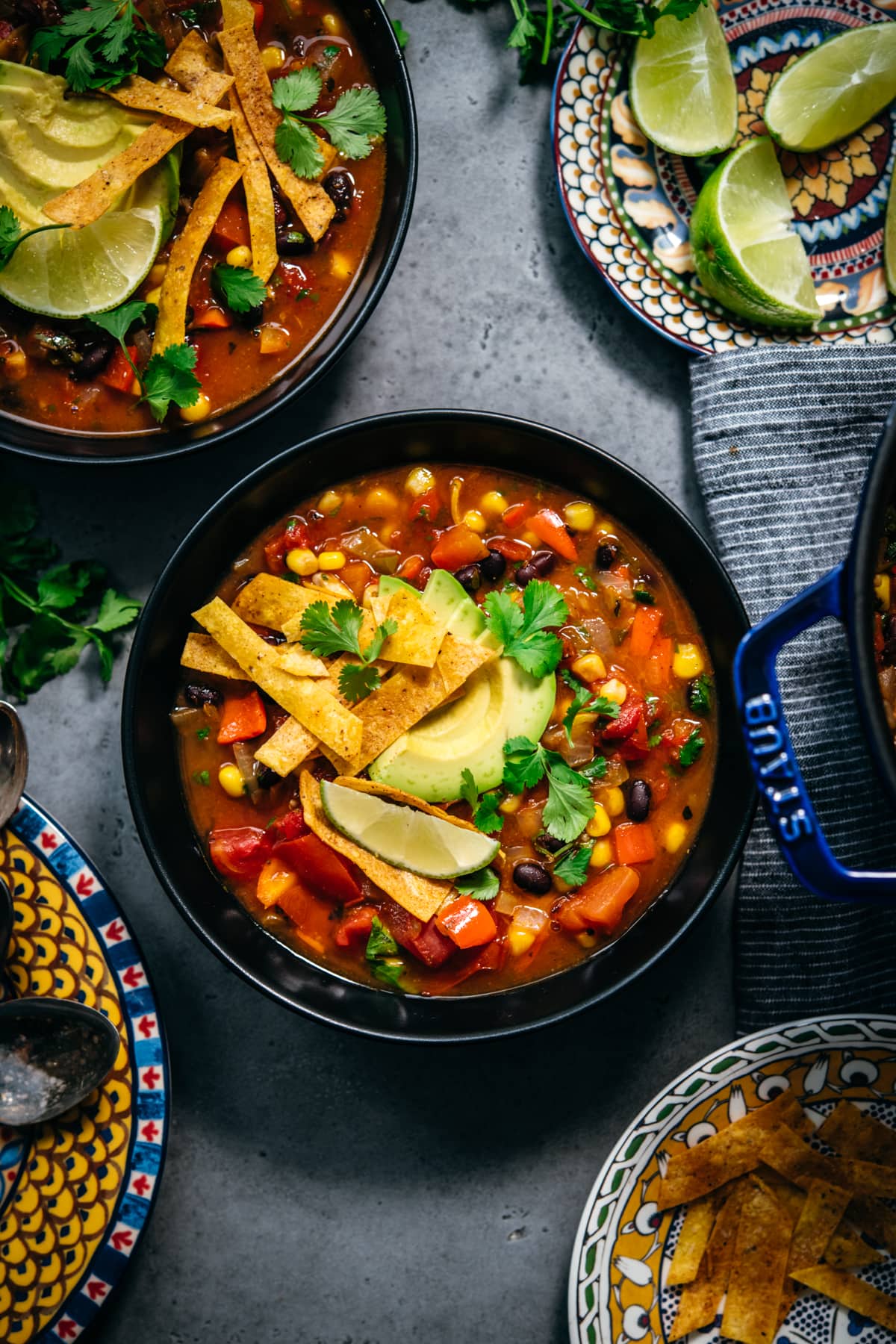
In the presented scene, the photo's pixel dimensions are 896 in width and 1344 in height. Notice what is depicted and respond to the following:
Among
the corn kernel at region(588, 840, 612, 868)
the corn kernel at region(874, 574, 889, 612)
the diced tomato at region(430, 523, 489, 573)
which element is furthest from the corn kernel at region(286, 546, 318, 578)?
the corn kernel at region(874, 574, 889, 612)

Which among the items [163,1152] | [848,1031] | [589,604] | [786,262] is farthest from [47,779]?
[786,262]

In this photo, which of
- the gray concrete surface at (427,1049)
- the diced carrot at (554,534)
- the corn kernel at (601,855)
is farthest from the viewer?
the gray concrete surface at (427,1049)

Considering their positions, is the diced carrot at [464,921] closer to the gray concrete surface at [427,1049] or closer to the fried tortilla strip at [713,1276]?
the gray concrete surface at [427,1049]

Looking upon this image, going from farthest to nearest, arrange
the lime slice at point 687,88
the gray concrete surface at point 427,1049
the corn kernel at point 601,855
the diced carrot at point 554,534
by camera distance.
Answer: the gray concrete surface at point 427,1049 → the lime slice at point 687,88 → the diced carrot at point 554,534 → the corn kernel at point 601,855

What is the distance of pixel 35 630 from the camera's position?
4039 millimetres

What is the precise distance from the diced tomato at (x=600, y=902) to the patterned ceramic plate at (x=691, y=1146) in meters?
0.61

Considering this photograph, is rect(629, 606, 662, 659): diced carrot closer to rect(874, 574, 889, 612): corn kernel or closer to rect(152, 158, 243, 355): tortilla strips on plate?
rect(874, 574, 889, 612): corn kernel

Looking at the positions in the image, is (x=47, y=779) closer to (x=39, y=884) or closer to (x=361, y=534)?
(x=39, y=884)

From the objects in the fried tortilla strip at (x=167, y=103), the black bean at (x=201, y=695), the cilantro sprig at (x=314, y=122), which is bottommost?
the black bean at (x=201, y=695)

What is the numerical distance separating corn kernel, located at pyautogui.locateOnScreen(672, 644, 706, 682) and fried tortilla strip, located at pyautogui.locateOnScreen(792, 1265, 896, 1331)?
2.09 metres

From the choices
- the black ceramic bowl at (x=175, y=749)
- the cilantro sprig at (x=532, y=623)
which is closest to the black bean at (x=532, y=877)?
the black ceramic bowl at (x=175, y=749)

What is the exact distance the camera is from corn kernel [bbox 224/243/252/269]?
12.3 feet

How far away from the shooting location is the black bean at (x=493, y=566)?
373 centimetres

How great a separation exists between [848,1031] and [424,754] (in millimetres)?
1754
